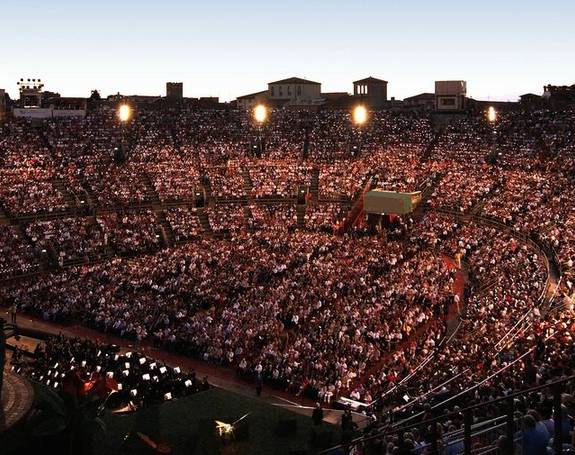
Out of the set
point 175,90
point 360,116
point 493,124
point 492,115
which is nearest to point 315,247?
point 493,124

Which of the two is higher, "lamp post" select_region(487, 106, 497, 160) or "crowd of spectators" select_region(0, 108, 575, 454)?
"lamp post" select_region(487, 106, 497, 160)

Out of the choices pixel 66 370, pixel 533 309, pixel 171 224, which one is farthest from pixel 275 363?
pixel 171 224

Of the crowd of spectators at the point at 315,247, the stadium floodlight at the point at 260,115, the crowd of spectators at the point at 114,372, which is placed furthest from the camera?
the stadium floodlight at the point at 260,115

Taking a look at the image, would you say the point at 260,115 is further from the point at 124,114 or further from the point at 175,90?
the point at 175,90

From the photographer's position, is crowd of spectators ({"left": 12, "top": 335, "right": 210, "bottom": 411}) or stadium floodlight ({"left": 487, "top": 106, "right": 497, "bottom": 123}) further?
stadium floodlight ({"left": 487, "top": 106, "right": 497, "bottom": 123})

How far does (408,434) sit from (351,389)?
10.7 m

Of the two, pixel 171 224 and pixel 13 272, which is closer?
pixel 13 272

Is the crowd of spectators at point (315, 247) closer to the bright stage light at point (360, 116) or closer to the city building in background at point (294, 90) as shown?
the bright stage light at point (360, 116)

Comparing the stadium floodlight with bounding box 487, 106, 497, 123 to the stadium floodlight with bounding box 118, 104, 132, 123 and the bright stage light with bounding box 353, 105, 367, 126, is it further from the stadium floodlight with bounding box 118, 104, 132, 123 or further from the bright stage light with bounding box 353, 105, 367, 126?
the stadium floodlight with bounding box 118, 104, 132, 123

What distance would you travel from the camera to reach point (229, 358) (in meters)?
24.5

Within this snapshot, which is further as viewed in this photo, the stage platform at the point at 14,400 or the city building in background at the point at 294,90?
the city building in background at the point at 294,90

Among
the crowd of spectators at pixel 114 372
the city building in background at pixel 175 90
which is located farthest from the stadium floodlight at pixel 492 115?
the city building in background at pixel 175 90

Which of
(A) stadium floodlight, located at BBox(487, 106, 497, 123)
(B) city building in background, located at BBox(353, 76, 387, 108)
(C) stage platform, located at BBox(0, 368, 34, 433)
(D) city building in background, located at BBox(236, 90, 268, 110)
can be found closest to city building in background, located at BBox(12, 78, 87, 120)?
(D) city building in background, located at BBox(236, 90, 268, 110)

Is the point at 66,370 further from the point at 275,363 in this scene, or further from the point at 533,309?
the point at 533,309
